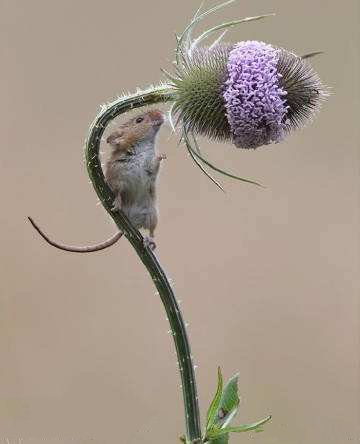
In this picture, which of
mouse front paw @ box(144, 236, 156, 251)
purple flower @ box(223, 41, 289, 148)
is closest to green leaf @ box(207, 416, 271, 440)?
mouse front paw @ box(144, 236, 156, 251)

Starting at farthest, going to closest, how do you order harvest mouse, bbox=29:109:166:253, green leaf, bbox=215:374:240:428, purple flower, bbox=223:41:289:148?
harvest mouse, bbox=29:109:166:253, green leaf, bbox=215:374:240:428, purple flower, bbox=223:41:289:148

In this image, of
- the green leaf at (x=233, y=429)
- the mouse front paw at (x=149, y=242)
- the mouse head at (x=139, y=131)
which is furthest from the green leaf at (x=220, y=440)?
the mouse head at (x=139, y=131)

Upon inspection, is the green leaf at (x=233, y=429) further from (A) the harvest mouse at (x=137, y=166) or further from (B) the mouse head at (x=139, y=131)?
(B) the mouse head at (x=139, y=131)

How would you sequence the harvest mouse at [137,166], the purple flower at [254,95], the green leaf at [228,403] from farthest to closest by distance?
the harvest mouse at [137,166]
the green leaf at [228,403]
the purple flower at [254,95]

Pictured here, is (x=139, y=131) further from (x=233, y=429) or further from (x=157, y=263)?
(x=233, y=429)

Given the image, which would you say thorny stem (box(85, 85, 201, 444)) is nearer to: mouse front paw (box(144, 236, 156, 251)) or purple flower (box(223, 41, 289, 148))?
mouse front paw (box(144, 236, 156, 251))

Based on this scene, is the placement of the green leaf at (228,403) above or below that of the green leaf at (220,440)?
above
